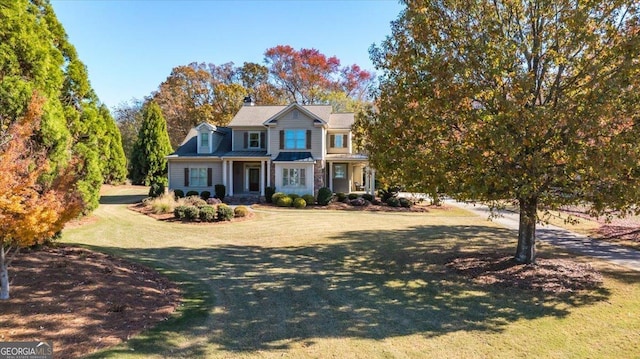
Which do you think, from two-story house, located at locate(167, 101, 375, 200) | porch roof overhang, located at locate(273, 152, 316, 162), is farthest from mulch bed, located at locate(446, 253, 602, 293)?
porch roof overhang, located at locate(273, 152, 316, 162)

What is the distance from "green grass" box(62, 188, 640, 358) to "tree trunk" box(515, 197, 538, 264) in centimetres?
162

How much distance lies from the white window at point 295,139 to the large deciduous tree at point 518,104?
18.2 metres

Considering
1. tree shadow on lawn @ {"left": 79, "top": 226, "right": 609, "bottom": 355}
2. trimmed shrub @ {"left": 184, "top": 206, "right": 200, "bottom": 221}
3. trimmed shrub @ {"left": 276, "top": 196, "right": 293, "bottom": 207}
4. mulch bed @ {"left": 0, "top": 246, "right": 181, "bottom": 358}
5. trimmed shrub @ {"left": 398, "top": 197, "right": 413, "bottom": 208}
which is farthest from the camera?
trimmed shrub @ {"left": 398, "top": 197, "right": 413, "bottom": 208}

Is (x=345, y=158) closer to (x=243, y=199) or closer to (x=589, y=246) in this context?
(x=243, y=199)

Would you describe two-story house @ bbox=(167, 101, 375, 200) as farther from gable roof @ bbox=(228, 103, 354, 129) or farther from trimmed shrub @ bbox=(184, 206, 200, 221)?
trimmed shrub @ bbox=(184, 206, 200, 221)

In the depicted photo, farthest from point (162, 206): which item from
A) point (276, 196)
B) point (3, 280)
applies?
point (3, 280)

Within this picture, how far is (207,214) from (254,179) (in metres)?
13.3

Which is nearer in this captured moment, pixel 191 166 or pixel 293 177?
pixel 293 177

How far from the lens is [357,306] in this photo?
673 centimetres

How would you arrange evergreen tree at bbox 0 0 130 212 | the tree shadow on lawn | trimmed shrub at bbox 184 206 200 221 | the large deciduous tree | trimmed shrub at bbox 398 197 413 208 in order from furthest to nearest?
trimmed shrub at bbox 398 197 413 208, trimmed shrub at bbox 184 206 200 221, evergreen tree at bbox 0 0 130 212, the large deciduous tree, the tree shadow on lawn

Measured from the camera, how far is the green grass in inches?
200

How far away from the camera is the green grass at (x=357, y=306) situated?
5078 mm

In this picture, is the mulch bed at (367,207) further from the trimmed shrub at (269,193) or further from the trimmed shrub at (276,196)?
the trimmed shrub at (269,193)

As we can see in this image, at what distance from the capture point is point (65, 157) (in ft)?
28.0
